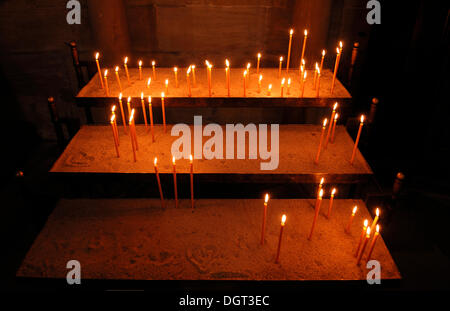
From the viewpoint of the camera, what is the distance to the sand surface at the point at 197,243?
2.57 meters

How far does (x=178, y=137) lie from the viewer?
3.54 metres

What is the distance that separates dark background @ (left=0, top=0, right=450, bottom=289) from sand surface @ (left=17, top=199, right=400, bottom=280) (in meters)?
1.30

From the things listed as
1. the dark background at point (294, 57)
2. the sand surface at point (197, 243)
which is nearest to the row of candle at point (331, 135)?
the sand surface at point (197, 243)

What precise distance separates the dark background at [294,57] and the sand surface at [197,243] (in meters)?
1.30

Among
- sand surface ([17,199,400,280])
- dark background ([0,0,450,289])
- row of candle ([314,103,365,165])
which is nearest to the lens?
sand surface ([17,199,400,280])

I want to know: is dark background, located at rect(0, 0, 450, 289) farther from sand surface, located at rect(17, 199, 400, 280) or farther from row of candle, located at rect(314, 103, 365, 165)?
sand surface, located at rect(17, 199, 400, 280)

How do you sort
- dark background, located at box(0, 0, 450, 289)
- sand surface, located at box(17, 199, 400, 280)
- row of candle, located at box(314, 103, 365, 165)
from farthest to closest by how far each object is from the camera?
dark background, located at box(0, 0, 450, 289) → row of candle, located at box(314, 103, 365, 165) → sand surface, located at box(17, 199, 400, 280)

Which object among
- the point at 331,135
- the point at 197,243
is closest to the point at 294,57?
the point at 331,135

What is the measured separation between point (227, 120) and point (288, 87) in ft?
6.29

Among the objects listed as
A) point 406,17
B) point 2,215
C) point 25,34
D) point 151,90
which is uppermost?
point 406,17

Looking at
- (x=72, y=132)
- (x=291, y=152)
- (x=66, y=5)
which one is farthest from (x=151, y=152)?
(x=66, y=5)

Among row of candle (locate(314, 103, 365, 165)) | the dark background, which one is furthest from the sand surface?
the dark background

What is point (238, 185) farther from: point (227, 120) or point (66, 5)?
point (66, 5)

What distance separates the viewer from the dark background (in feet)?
13.1
